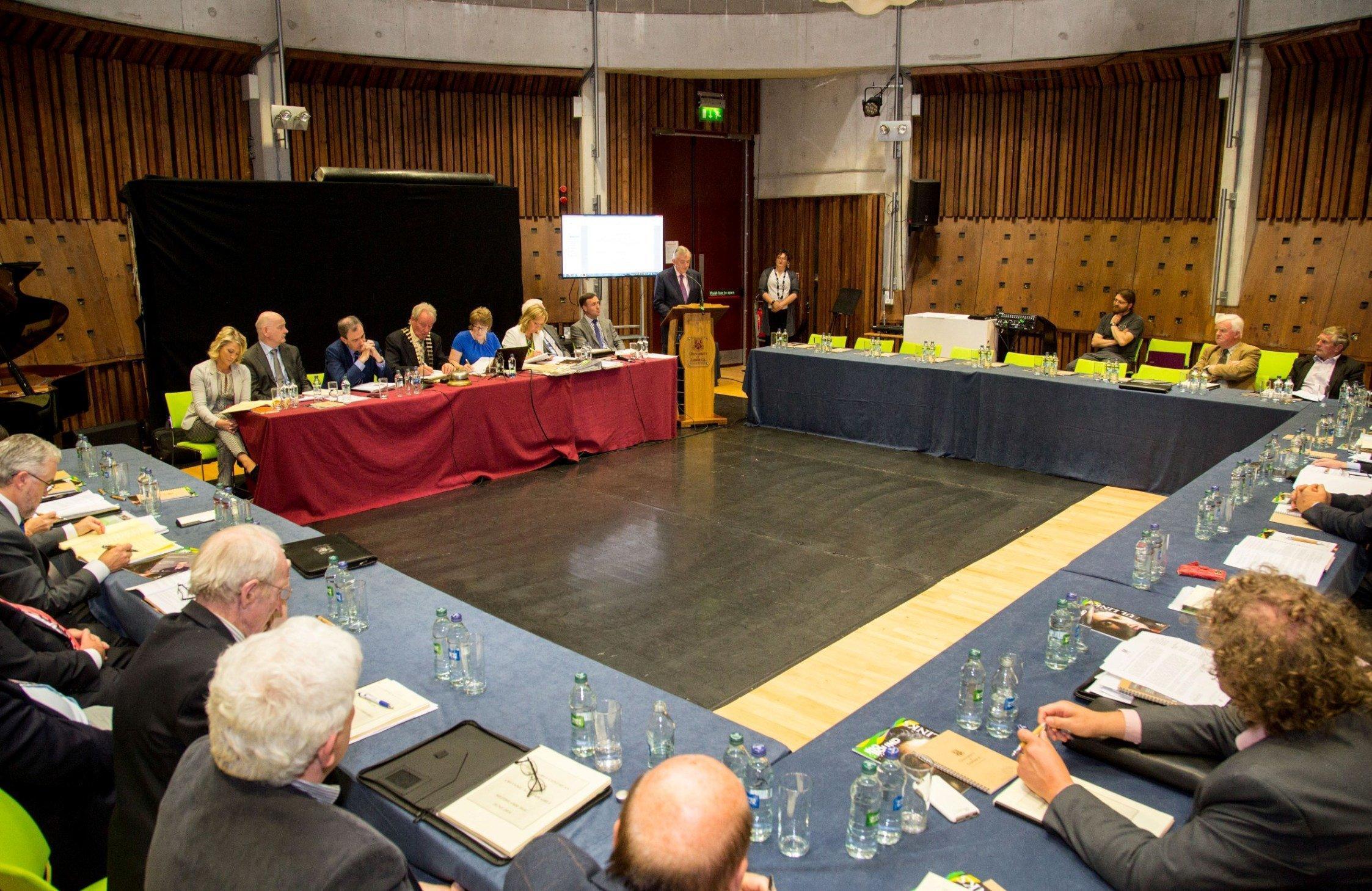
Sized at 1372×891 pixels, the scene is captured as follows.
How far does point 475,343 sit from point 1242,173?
7.61 metres

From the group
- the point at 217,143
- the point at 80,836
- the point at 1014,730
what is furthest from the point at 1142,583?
the point at 217,143

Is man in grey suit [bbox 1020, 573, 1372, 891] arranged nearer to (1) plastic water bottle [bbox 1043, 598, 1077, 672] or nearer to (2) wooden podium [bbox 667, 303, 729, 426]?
(1) plastic water bottle [bbox 1043, 598, 1077, 672]

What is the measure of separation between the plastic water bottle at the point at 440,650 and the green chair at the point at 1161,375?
6126 millimetres

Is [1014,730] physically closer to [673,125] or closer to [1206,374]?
[1206,374]

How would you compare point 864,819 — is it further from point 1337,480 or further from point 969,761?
point 1337,480

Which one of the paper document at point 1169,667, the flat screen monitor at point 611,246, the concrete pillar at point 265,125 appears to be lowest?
the paper document at point 1169,667

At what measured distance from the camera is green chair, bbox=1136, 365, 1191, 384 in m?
7.20

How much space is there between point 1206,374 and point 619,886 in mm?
7033

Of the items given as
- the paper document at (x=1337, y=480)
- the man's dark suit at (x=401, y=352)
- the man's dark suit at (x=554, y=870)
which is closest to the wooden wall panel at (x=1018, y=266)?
the paper document at (x=1337, y=480)

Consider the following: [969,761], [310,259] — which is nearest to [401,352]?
[310,259]

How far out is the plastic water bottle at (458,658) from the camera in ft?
8.64

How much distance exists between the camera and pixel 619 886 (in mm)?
1370

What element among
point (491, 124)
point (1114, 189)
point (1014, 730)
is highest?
point (491, 124)

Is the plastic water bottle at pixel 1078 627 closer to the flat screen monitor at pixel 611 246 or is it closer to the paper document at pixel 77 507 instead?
the paper document at pixel 77 507
